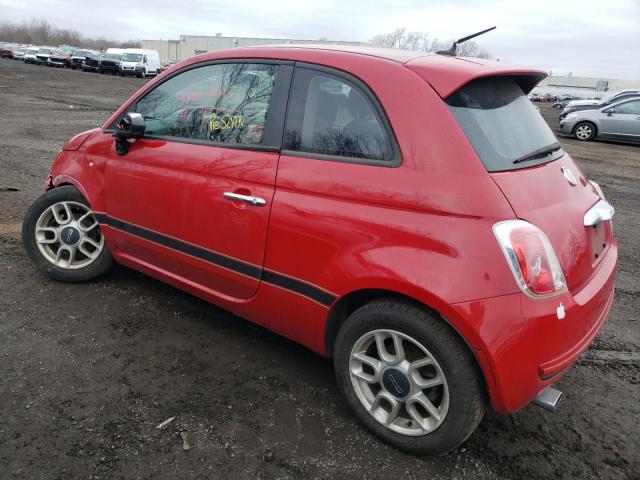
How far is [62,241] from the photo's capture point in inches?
149

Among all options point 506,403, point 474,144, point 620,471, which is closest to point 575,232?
point 474,144

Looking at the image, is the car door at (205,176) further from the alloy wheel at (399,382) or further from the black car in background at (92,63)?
the black car in background at (92,63)

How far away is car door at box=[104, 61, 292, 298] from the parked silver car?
16363 mm

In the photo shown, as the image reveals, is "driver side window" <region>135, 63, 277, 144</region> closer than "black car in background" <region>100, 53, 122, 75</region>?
Yes

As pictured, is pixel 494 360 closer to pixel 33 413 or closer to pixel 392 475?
pixel 392 475

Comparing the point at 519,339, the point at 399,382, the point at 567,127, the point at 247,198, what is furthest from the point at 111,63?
the point at 519,339

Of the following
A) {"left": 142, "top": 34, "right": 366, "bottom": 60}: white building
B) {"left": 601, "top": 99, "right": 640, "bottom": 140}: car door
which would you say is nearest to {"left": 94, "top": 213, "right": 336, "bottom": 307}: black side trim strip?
{"left": 601, "top": 99, "right": 640, "bottom": 140}: car door

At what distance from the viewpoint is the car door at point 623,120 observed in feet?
52.0

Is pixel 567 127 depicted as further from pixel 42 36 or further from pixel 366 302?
pixel 42 36

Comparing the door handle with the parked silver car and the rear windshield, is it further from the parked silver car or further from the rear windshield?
the parked silver car

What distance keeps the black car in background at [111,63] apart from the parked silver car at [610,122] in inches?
1376

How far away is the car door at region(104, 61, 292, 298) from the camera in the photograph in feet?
8.77

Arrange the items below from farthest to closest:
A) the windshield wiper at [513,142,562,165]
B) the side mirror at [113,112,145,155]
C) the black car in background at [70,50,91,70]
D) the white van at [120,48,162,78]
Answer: the black car in background at [70,50,91,70] → the white van at [120,48,162,78] → the side mirror at [113,112,145,155] → the windshield wiper at [513,142,562,165]

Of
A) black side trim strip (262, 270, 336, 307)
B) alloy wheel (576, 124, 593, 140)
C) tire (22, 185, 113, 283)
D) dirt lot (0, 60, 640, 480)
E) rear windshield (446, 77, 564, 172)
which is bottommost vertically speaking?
dirt lot (0, 60, 640, 480)
